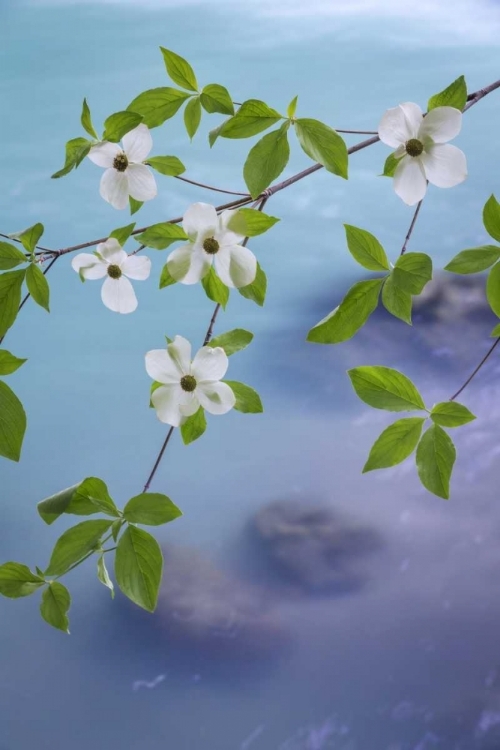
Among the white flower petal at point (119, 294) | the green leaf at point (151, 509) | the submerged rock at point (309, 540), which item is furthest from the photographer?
the submerged rock at point (309, 540)

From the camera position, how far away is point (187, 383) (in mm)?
277

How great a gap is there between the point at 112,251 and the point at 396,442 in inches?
5.3

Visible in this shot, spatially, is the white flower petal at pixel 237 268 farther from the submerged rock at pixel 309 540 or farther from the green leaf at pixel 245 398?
the submerged rock at pixel 309 540

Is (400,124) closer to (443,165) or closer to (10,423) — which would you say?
(443,165)

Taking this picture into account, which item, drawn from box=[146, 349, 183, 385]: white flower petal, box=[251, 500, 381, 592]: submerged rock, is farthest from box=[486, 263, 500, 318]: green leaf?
box=[251, 500, 381, 592]: submerged rock

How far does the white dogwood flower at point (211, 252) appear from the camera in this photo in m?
0.27

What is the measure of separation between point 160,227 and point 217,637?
2.09m

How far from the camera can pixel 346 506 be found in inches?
91.1

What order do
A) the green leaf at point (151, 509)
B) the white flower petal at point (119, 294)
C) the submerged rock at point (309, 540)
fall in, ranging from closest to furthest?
the green leaf at point (151, 509)
the white flower petal at point (119, 294)
the submerged rock at point (309, 540)

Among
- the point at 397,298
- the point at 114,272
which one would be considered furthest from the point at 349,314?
the point at 114,272

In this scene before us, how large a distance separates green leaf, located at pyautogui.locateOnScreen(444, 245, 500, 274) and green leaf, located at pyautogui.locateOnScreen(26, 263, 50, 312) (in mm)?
137

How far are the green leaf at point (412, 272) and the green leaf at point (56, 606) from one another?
5.6 inches

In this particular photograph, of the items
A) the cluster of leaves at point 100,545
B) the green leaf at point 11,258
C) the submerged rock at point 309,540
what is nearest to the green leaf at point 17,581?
the cluster of leaves at point 100,545

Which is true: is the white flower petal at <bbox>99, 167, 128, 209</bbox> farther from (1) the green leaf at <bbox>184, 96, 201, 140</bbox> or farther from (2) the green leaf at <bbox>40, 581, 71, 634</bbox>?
(2) the green leaf at <bbox>40, 581, 71, 634</bbox>
